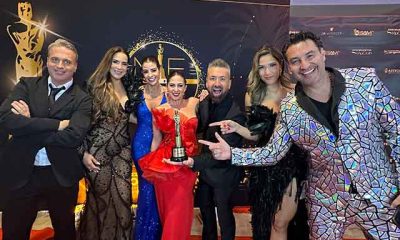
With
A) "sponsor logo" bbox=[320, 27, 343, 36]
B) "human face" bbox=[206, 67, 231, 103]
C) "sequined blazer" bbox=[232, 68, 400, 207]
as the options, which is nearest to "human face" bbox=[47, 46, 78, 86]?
"human face" bbox=[206, 67, 231, 103]

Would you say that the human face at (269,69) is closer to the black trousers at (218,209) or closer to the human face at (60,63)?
the black trousers at (218,209)

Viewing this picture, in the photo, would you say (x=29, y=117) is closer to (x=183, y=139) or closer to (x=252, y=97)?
(x=183, y=139)

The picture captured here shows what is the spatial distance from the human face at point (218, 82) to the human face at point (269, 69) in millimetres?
314

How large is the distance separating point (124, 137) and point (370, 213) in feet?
7.09

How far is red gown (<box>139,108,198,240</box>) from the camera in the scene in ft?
10.9

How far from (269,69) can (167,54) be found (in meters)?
1.73

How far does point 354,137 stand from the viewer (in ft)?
8.16

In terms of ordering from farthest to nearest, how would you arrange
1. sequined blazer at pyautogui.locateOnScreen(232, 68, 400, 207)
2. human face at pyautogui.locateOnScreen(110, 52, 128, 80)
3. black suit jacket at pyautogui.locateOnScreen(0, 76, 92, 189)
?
human face at pyautogui.locateOnScreen(110, 52, 128, 80)
black suit jacket at pyautogui.locateOnScreen(0, 76, 92, 189)
sequined blazer at pyautogui.locateOnScreen(232, 68, 400, 207)

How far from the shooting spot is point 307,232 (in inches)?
129

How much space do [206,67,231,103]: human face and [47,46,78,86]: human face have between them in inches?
47.3

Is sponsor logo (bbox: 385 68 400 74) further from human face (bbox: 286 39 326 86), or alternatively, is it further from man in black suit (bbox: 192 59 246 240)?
human face (bbox: 286 39 326 86)

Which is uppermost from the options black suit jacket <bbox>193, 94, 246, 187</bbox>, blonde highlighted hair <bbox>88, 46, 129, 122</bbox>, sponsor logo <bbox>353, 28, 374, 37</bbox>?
sponsor logo <bbox>353, 28, 374, 37</bbox>

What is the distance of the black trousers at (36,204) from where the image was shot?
10.3 feet

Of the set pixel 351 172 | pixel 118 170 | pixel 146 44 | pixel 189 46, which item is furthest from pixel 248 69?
pixel 351 172
